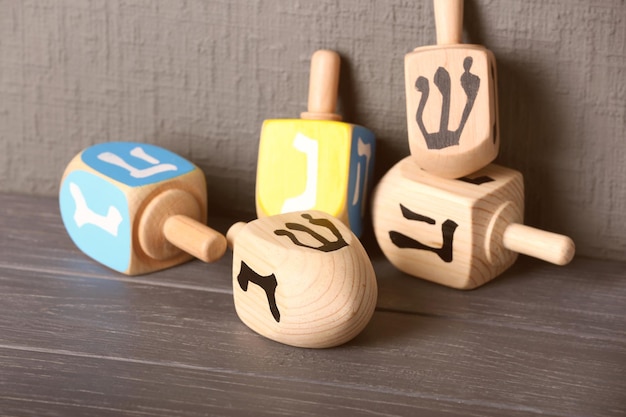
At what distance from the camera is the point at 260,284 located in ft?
2.39

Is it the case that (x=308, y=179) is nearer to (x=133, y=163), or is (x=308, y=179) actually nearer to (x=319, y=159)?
(x=319, y=159)

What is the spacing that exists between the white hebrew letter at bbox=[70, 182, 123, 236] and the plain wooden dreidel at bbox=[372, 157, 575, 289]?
28 cm

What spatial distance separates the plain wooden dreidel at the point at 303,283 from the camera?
70 cm

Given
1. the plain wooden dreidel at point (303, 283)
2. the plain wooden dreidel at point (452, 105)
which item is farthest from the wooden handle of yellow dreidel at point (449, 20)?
the plain wooden dreidel at point (303, 283)

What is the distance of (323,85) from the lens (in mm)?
921

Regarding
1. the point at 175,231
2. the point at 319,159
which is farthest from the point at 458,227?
the point at 175,231

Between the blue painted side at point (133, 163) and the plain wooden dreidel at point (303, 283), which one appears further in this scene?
the blue painted side at point (133, 163)

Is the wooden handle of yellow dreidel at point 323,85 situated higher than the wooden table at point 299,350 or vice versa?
the wooden handle of yellow dreidel at point 323,85

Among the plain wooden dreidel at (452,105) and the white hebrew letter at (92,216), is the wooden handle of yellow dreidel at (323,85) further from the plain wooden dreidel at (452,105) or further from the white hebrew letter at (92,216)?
the white hebrew letter at (92,216)

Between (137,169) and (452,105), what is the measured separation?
1.11 feet

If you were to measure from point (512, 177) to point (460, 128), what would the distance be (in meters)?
0.09

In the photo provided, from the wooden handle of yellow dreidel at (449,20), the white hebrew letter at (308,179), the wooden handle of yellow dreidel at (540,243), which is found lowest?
the wooden handle of yellow dreidel at (540,243)

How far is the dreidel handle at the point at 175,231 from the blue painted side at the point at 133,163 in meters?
0.02

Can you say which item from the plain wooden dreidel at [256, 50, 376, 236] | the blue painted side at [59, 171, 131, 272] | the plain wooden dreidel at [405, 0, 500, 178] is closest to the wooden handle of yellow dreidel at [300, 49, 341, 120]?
the plain wooden dreidel at [256, 50, 376, 236]
